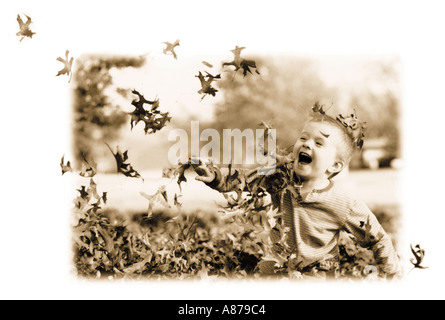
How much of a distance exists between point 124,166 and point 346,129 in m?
1.31

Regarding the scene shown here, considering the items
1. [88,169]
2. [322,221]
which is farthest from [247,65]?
[88,169]

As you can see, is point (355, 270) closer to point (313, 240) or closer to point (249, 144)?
point (313, 240)

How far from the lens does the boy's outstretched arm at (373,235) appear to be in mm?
3205

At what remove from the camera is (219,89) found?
3.21 metres

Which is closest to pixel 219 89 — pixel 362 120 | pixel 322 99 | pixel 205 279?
pixel 322 99

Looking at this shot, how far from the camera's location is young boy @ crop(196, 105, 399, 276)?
10.4 feet

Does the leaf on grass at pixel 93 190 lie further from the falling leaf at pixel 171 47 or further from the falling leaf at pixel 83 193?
the falling leaf at pixel 171 47

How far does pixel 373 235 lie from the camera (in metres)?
3.22

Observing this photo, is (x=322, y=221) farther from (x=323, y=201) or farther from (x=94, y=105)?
(x=94, y=105)

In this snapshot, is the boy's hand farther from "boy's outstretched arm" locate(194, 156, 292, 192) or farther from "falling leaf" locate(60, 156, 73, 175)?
"falling leaf" locate(60, 156, 73, 175)

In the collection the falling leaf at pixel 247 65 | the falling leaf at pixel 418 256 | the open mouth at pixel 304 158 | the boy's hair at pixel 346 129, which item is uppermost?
the falling leaf at pixel 247 65

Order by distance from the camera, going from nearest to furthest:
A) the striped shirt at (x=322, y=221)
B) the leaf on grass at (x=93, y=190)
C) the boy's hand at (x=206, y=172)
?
the boy's hand at (x=206, y=172)
the striped shirt at (x=322, y=221)
the leaf on grass at (x=93, y=190)

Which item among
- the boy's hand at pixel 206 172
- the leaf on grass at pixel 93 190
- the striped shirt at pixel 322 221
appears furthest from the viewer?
the leaf on grass at pixel 93 190

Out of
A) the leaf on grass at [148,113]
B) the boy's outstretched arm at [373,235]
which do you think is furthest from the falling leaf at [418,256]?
the leaf on grass at [148,113]
